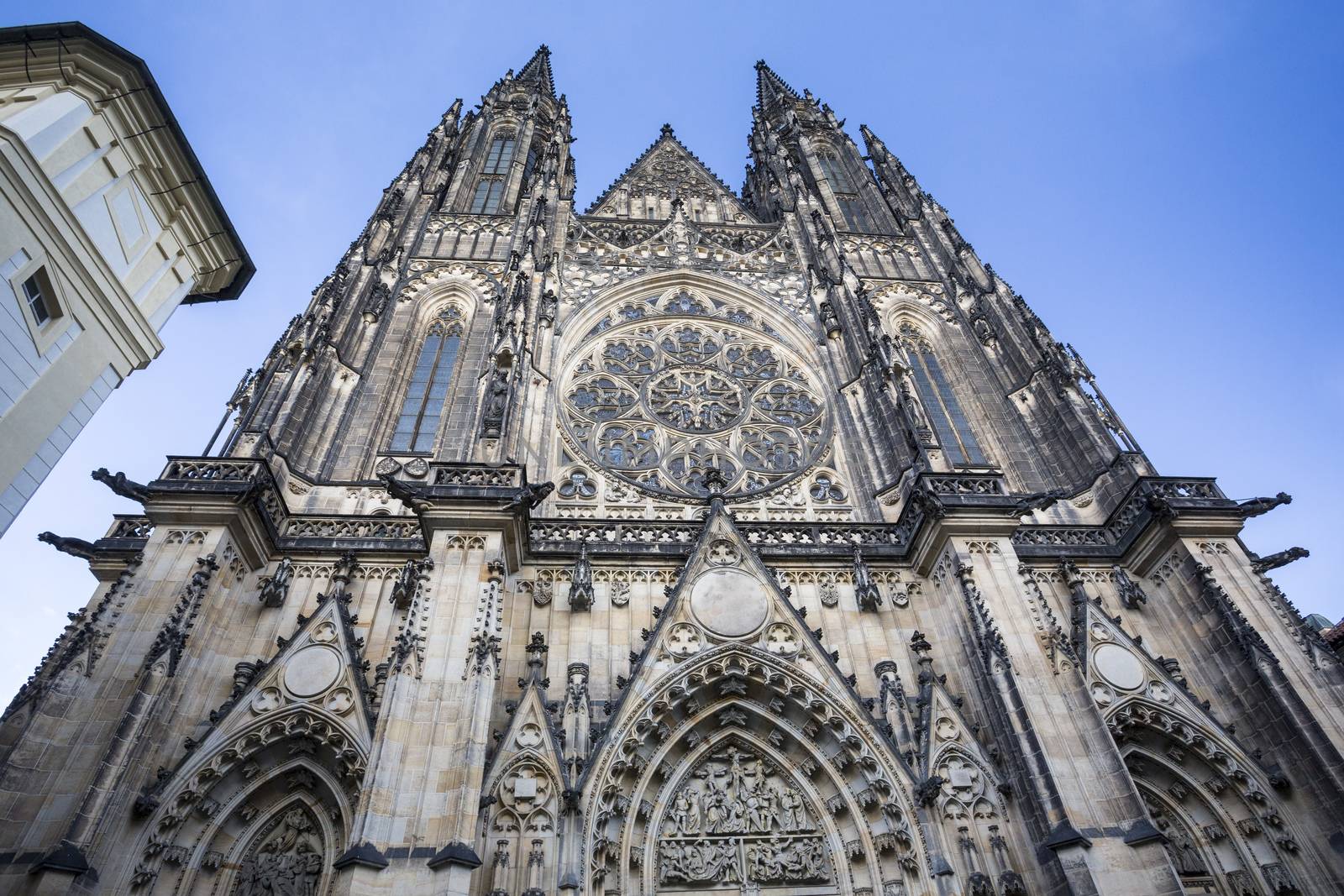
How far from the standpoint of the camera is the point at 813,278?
65.7 feet

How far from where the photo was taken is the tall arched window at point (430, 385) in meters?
15.9

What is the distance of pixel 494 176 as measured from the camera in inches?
965

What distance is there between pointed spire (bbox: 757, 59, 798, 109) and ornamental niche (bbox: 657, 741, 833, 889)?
88.4 feet

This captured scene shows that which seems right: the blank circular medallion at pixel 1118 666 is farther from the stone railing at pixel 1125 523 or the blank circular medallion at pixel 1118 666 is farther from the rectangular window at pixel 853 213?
the rectangular window at pixel 853 213

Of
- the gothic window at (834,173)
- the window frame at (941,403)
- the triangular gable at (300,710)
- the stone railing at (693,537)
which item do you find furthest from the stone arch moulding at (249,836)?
the gothic window at (834,173)

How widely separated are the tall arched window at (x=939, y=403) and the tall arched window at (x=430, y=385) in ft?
32.3

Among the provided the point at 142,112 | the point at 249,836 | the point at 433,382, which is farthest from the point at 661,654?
the point at 142,112

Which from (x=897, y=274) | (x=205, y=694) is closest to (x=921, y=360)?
(x=897, y=274)

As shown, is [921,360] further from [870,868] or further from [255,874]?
[255,874]

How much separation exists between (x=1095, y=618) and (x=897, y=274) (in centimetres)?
1131

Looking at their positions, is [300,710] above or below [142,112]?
below

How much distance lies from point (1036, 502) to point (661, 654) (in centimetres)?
694

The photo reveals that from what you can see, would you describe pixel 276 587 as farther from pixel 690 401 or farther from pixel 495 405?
pixel 690 401

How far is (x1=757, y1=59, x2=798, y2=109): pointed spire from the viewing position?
104 ft
